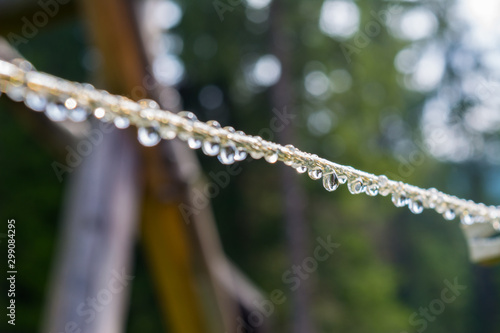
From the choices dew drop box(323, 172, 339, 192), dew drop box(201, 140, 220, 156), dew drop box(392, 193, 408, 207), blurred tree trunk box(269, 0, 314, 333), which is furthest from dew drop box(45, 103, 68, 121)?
blurred tree trunk box(269, 0, 314, 333)

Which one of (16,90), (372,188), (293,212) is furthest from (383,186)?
(293,212)

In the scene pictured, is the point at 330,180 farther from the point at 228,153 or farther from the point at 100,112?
the point at 100,112

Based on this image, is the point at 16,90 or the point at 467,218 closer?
the point at 16,90

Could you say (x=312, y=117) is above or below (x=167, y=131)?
above

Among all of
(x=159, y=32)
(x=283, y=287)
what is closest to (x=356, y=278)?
(x=283, y=287)

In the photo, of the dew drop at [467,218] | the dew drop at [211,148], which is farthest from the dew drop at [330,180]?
the dew drop at [467,218]

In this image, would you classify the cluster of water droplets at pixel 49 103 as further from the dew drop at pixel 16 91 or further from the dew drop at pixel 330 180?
the dew drop at pixel 330 180
